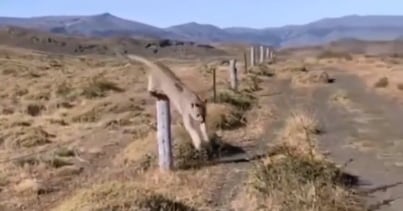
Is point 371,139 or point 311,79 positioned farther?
point 311,79

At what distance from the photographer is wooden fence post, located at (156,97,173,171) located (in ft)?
46.7

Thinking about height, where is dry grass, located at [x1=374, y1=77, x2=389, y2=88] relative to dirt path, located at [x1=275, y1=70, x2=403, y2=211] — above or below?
below

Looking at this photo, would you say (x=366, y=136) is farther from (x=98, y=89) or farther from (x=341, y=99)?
(x=98, y=89)

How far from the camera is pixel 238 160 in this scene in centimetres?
1578

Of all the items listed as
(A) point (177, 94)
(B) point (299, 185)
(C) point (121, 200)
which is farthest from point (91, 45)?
(C) point (121, 200)

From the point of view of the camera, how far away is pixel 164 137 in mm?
14258

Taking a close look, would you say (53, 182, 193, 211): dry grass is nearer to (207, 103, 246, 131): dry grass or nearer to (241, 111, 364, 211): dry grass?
(241, 111, 364, 211): dry grass

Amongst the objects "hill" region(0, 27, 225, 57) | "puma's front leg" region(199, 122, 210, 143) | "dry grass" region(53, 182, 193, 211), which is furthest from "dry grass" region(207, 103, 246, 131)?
"hill" region(0, 27, 225, 57)

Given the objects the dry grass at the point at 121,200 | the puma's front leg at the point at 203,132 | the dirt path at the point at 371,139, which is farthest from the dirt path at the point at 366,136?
the dry grass at the point at 121,200

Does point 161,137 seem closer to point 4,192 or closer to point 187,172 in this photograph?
point 187,172

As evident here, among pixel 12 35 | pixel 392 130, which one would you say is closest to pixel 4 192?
pixel 392 130

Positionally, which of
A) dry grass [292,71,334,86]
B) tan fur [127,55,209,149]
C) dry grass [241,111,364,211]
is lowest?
dry grass [292,71,334,86]

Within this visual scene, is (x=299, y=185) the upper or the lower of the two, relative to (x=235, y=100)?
upper

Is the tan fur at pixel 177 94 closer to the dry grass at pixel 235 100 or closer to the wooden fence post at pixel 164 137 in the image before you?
the wooden fence post at pixel 164 137
